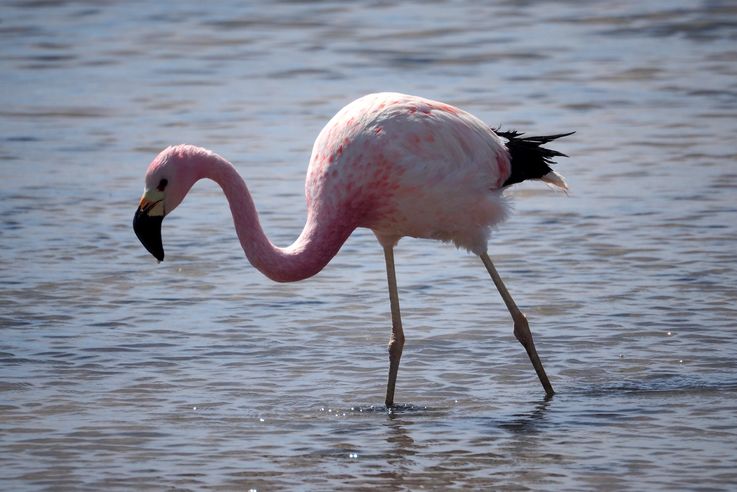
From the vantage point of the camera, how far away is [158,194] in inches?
276

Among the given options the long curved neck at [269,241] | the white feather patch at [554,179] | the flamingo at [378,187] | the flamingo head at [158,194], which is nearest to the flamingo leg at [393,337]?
the flamingo at [378,187]

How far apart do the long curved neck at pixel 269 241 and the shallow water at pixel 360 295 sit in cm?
68

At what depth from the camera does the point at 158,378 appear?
771 cm

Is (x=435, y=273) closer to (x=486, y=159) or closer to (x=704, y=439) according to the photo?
(x=486, y=159)

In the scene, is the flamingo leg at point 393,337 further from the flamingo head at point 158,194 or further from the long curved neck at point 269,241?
the flamingo head at point 158,194

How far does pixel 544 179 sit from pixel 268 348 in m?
1.77

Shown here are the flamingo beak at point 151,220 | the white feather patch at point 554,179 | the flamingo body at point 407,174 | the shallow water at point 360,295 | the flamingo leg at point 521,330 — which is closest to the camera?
the shallow water at point 360,295

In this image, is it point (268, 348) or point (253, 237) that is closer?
point (253, 237)

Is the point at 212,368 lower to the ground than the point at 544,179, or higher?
lower

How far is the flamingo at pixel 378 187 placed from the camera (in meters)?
7.07

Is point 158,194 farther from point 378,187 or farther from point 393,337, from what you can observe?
point 393,337

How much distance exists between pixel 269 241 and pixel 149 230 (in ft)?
1.86

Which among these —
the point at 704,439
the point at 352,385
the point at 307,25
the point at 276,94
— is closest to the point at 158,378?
the point at 352,385

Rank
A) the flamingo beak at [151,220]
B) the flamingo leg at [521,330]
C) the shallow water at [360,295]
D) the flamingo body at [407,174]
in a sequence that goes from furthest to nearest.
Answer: the flamingo leg at [521,330]
the flamingo body at [407,174]
the flamingo beak at [151,220]
the shallow water at [360,295]
